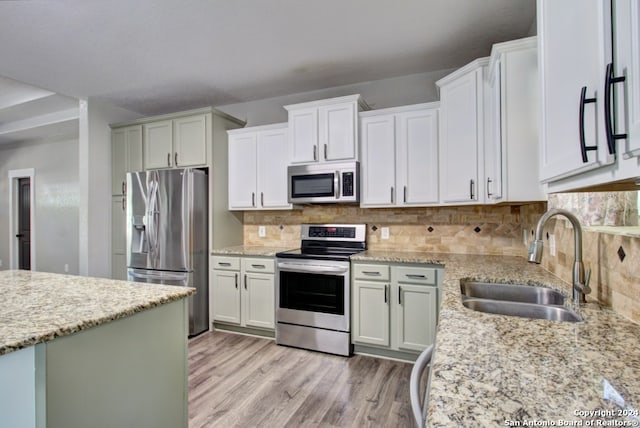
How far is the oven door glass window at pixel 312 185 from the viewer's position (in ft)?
10.0

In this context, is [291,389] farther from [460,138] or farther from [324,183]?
[460,138]

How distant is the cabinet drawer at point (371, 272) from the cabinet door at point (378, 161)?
593 millimetres

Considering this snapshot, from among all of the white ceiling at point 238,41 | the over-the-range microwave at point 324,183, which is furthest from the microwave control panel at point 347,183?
the white ceiling at point 238,41

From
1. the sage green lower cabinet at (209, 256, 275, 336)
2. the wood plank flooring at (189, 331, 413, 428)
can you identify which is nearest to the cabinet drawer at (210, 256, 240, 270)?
the sage green lower cabinet at (209, 256, 275, 336)

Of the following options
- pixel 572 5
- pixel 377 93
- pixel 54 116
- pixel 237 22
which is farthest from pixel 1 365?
pixel 54 116

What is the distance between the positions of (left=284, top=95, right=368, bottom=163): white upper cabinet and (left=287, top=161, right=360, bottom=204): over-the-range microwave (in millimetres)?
79

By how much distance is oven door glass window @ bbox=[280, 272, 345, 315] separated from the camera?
283 cm

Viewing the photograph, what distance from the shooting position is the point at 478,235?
115 inches

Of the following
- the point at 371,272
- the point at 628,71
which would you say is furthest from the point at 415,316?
the point at 628,71

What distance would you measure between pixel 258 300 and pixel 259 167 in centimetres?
136

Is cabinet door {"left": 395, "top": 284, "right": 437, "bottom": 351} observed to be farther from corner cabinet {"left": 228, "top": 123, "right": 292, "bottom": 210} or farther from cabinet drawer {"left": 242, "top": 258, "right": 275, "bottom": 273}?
corner cabinet {"left": 228, "top": 123, "right": 292, "bottom": 210}

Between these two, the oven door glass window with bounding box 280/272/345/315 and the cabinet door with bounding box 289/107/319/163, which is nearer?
the oven door glass window with bounding box 280/272/345/315

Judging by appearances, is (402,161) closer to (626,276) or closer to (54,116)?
(626,276)

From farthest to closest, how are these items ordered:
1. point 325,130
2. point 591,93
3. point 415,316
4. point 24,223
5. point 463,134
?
point 24,223, point 325,130, point 415,316, point 463,134, point 591,93
